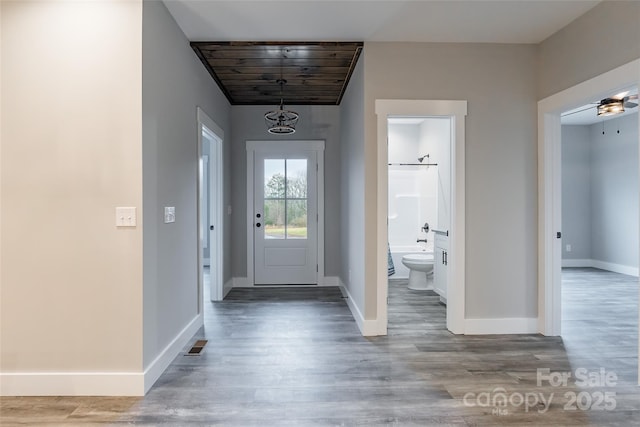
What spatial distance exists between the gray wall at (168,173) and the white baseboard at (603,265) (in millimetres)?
6638

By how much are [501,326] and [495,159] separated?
4.89 ft

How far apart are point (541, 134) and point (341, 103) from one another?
8.20 feet

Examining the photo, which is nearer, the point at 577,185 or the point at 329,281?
the point at 329,281

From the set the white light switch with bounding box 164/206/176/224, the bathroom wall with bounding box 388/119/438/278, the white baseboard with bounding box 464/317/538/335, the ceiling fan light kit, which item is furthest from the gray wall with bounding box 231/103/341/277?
the ceiling fan light kit

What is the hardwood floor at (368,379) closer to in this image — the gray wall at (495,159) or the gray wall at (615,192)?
the gray wall at (495,159)

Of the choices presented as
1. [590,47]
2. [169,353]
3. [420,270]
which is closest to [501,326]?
[420,270]

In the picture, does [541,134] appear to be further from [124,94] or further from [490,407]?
[124,94]

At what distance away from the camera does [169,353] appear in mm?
2629

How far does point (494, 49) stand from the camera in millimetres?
3229

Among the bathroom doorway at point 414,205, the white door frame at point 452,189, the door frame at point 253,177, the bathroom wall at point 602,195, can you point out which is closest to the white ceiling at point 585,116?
the bathroom wall at point 602,195

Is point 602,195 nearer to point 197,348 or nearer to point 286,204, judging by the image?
point 286,204

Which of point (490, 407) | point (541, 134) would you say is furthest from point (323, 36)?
point (490, 407)

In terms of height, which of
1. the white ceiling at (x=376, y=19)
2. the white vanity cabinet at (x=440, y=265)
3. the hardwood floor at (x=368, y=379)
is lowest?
the hardwood floor at (x=368, y=379)

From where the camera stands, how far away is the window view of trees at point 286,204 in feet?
16.8
